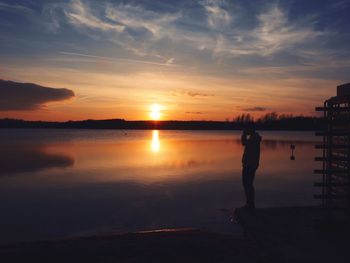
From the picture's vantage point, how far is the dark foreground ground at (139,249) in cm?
631

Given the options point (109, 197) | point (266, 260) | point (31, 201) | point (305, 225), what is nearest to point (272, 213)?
point (305, 225)

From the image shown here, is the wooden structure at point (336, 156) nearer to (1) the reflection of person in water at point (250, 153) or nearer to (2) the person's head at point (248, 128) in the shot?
(1) the reflection of person in water at point (250, 153)

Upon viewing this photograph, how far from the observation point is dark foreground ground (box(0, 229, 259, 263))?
6.31 meters

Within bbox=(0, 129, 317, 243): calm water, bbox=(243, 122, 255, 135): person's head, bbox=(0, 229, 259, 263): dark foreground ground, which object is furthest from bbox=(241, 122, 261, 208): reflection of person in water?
bbox=(0, 229, 259, 263): dark foreground ground

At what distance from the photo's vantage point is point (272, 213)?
9.09m

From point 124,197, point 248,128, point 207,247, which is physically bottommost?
point 124,197

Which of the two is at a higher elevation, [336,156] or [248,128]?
[248,128]

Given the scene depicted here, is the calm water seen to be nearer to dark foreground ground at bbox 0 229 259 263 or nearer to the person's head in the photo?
dark foreground ground at bbox 0 229 259 263

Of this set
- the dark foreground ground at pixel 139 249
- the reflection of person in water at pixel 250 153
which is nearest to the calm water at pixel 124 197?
the reflection of person in water at pixel 250 153

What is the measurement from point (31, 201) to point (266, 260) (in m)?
9.94

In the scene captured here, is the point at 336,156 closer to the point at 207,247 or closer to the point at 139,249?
the point at 207,247

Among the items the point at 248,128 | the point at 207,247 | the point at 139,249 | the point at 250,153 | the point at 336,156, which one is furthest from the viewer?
the point at 248,128

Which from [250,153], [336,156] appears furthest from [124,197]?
[336,156]

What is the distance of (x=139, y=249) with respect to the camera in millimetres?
6766
